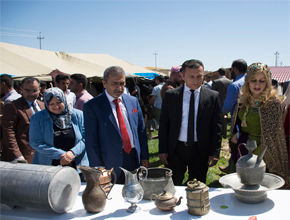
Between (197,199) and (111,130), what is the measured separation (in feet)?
3.97

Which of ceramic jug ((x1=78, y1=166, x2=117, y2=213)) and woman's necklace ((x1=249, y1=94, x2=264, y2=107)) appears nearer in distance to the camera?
ceramic jug ((x1=78, y1=166, x2=117, y2=213))

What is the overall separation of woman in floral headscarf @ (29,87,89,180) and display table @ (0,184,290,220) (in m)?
0.67

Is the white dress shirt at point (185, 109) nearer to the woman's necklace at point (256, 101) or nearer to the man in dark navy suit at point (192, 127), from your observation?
the man in dark navy suit at point (192, 127)

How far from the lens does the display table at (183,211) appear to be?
1.74 meters

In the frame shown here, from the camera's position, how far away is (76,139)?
9.18 ft

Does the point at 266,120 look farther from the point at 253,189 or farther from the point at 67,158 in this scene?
the point at 67,158

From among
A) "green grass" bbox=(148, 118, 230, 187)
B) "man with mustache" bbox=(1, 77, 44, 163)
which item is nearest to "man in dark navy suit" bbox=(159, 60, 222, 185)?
"green grass" bbox=(148, 118, 230, 187)

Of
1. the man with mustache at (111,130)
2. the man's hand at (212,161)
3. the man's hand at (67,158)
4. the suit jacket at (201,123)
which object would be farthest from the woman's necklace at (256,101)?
the man's hand at (67,158)

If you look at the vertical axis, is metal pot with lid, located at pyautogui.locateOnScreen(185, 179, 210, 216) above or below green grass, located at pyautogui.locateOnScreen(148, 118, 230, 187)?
above

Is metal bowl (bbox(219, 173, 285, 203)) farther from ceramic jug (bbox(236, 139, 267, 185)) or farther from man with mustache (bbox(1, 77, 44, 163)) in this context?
man with mustache (bbox(1, 77, 44, 163))

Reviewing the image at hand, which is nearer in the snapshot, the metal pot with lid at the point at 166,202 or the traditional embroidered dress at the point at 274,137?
the metal pot with lid at the point at 166,202

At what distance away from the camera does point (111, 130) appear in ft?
8.62

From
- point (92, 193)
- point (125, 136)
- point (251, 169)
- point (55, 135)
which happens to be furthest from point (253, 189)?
point (55, 135)

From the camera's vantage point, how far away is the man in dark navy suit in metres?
2.77
